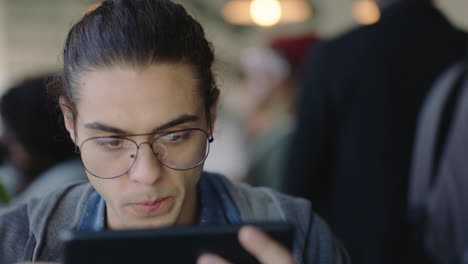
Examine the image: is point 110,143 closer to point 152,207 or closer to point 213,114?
point 152,207

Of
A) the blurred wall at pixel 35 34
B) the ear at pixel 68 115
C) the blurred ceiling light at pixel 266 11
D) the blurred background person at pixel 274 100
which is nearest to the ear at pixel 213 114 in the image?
the ear at pixel 68 115

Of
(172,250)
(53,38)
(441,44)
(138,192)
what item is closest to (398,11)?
(441,44)

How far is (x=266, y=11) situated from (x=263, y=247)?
3.86m

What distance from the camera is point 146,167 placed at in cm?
110

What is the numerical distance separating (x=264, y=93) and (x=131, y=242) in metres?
2.25

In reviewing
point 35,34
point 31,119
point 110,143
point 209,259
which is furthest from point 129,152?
point 35,34

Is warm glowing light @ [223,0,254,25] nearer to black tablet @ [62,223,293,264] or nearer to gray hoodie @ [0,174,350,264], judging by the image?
gray hoodie @ [0,174,350,264]

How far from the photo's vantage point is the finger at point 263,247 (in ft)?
2.97

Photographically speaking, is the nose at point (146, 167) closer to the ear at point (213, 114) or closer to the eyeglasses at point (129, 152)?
the eyeglasses at point (129, 152)

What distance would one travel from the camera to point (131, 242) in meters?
0.88

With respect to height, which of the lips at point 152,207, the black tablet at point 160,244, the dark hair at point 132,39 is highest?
the dark hair at point 132,39

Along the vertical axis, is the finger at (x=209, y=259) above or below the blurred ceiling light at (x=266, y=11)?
above

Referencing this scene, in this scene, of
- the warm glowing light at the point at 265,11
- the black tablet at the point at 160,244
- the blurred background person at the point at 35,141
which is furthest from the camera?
the warm glowing light at the point at 265,11

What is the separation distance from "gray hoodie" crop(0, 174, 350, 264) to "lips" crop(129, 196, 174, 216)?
0.20 metres
